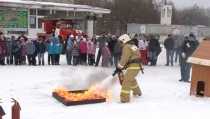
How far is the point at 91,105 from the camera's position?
37.4 feet

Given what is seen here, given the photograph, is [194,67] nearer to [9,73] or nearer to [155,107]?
[155,107]

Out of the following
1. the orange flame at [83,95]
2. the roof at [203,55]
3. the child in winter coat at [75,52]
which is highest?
the roof at [203,55]

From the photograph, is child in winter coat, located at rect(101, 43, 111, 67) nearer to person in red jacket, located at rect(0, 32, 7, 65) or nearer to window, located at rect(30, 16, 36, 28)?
person in red jacket, located at rect(0, 32, 7, 65)

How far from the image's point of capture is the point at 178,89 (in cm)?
1440

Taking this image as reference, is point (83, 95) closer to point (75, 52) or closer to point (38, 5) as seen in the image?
point (75, 52)

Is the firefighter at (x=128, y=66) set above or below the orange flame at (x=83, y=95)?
above

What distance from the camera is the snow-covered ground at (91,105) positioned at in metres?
10.5

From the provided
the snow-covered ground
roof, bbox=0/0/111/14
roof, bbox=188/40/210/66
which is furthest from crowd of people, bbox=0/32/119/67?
roof, bbox=0/0/111/14

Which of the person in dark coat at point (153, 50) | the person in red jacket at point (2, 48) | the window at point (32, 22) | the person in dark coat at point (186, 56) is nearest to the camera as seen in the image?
the person in dark coat at point (186, 56)

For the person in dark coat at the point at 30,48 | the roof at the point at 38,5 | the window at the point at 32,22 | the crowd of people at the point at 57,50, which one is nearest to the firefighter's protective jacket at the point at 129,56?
the crowd of people at the point at 57,50

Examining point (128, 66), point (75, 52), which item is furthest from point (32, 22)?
point (128, 66)

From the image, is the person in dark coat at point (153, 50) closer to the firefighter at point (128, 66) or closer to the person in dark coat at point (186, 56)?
the person in dark coat at point (186, 56)

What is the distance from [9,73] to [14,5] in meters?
14.4

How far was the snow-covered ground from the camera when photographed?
10.5 meters
